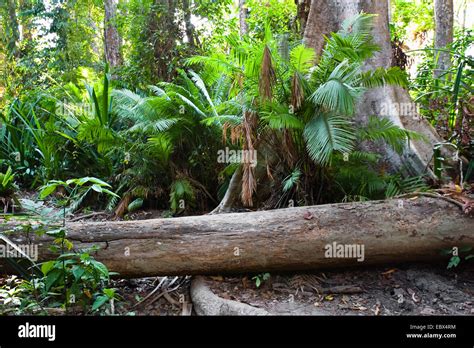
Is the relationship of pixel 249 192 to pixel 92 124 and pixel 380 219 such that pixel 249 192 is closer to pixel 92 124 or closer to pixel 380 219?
pixel 380 219

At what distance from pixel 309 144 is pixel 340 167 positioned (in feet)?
2.29

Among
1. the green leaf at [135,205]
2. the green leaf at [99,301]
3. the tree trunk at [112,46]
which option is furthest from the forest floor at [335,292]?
the tree trunk at [112,46]

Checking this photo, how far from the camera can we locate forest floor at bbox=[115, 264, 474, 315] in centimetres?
391

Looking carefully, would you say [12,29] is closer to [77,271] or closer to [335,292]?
[77,271]

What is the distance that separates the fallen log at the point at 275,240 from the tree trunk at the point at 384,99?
1.09 meters

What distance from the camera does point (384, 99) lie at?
229 inches

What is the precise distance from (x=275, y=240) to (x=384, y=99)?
2611 mm

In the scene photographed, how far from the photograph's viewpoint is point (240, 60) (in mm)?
5070

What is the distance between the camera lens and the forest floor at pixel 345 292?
12.8ft

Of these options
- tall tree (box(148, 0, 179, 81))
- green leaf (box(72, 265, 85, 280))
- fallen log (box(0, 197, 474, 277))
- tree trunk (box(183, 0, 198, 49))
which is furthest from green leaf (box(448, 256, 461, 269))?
tree trunk (box(183, 0, 198, 49))

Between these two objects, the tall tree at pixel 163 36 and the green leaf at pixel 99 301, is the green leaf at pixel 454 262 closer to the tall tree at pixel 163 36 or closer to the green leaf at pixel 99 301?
the green leaf at pixel 99 301

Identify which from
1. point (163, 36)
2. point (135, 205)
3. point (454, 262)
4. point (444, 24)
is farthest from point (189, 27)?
point (454, 262)

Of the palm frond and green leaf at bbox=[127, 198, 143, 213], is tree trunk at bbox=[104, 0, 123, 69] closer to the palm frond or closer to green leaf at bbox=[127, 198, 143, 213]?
green leaf at bbox=[127, 198, 143, 213]

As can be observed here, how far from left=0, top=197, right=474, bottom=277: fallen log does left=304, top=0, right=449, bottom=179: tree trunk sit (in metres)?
1.09
